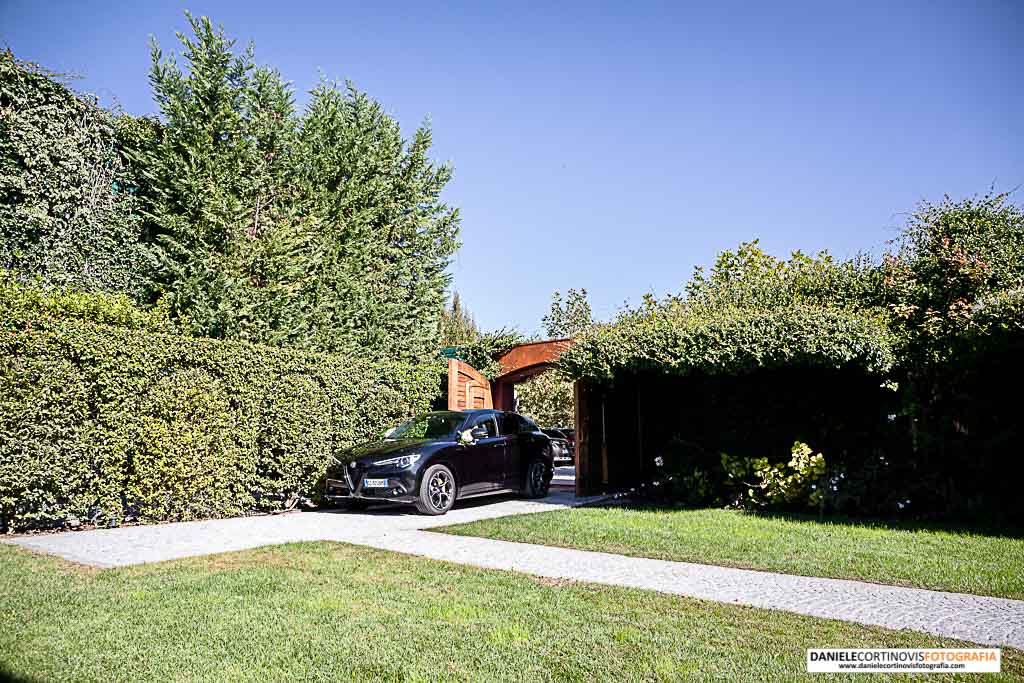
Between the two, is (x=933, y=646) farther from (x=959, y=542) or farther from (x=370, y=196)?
(x=370, y=196)

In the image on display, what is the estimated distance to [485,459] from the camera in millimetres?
12367

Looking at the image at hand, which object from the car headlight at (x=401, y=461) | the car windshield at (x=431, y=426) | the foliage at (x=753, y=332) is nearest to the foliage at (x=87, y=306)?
the car windshield at (x=431, y=426)

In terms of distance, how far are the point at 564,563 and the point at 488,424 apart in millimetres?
5577

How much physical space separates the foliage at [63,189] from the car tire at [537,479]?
8.61 m

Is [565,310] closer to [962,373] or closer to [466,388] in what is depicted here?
[466,388]

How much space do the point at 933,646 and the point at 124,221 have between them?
15.5 meters

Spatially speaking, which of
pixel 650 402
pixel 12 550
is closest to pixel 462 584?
pixel 12 550

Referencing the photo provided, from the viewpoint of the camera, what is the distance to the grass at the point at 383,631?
388 centimetres

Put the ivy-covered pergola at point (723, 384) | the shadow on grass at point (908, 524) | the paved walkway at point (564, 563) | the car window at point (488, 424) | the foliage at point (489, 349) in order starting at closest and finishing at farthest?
1. the paved walkway at point (564, 563)
2. the shadow on grass at point (908, 524)
3. the ivy-covered pergola at point (723, 384)
4. the car window at point (488, 424)
5. the foliage at point (489, 349)

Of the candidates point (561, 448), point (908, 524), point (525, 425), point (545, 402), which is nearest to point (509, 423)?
point (525, 425)

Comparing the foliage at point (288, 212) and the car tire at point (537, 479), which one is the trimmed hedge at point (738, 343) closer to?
the car tire at point (537, 479)

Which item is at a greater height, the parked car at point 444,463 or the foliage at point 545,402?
the foliage at point 545,402

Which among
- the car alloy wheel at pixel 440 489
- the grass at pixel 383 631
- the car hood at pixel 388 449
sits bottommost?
the grass at pixel 383 631

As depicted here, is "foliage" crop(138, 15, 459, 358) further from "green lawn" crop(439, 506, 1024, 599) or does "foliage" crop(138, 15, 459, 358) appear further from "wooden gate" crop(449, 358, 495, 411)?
"green lawn" crop(439, 506, 1024, 599)
